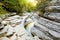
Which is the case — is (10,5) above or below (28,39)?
above

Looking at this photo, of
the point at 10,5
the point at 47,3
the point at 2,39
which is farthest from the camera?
the point at 10,5

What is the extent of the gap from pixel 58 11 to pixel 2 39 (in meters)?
1.53

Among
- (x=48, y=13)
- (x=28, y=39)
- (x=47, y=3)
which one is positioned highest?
(x=47, y=3)

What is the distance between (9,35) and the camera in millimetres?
3203

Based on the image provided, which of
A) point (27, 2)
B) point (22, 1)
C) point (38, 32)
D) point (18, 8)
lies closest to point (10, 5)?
point (18, 8)

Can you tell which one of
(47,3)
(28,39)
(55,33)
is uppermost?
(47,3)

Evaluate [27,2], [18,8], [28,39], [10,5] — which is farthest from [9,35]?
[27,2]

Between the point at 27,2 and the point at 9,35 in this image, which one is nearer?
the point at 9,35

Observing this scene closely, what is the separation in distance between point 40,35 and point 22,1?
13.7 feet

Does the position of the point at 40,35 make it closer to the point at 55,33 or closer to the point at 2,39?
the point at 55,33

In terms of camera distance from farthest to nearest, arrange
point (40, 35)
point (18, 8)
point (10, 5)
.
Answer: point (18, 8) → point (10, 5) → point (40, 35)

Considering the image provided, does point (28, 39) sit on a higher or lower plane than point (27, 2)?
lower

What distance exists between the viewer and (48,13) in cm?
334

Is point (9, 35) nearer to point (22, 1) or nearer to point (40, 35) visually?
point (40, 35)
